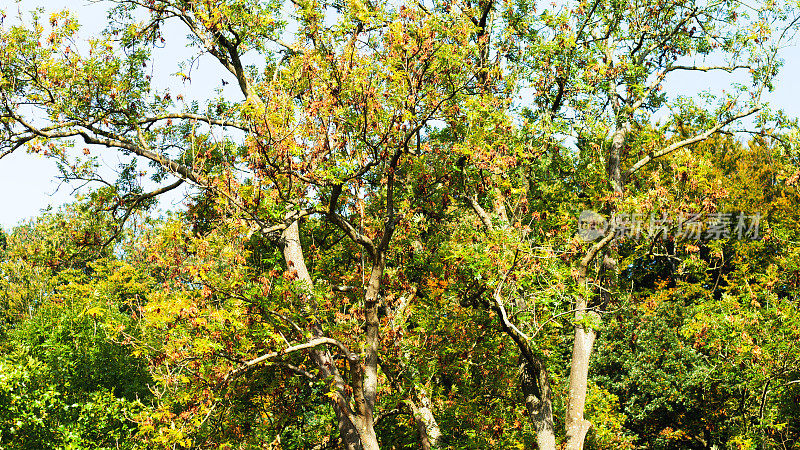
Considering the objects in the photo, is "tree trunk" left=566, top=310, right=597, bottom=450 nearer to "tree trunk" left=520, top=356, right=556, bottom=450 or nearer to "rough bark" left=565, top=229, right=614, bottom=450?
"rough bark" left=565, top=229, right=614, bottom=450

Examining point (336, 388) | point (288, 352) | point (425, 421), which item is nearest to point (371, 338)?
point (336, 388)

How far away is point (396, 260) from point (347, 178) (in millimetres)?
4690

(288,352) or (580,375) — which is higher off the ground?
(288,352)

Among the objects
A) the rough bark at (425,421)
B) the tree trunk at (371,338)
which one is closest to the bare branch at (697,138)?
the tree trunk at (371,338)

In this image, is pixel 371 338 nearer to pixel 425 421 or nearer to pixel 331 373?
pixel 331 373

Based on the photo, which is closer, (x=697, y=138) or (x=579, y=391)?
(x=579, y=391)

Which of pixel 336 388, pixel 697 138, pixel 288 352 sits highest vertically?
pixel 697 138

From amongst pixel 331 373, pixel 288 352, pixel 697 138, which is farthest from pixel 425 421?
pixel 697 138

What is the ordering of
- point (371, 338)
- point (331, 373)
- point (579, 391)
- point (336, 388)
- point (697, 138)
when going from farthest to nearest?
1. point (697, 138)
2. point (579, 391)
3. point (331, 373)
4. point (371, 338)
5. point (336, 388)

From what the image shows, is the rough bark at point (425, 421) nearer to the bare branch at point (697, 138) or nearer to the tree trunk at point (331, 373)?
the tree trunk at point (331, 373)

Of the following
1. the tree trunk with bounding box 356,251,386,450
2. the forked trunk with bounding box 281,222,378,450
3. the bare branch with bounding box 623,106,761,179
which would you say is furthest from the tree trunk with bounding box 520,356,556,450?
the bare branch with bounding box 623,106,761,179

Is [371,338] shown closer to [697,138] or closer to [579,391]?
[579,391]

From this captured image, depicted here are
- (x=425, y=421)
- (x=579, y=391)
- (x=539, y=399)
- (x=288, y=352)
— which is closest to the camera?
(x=288, y=352)

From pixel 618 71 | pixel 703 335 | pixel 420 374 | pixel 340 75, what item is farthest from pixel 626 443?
pixel 340 75
